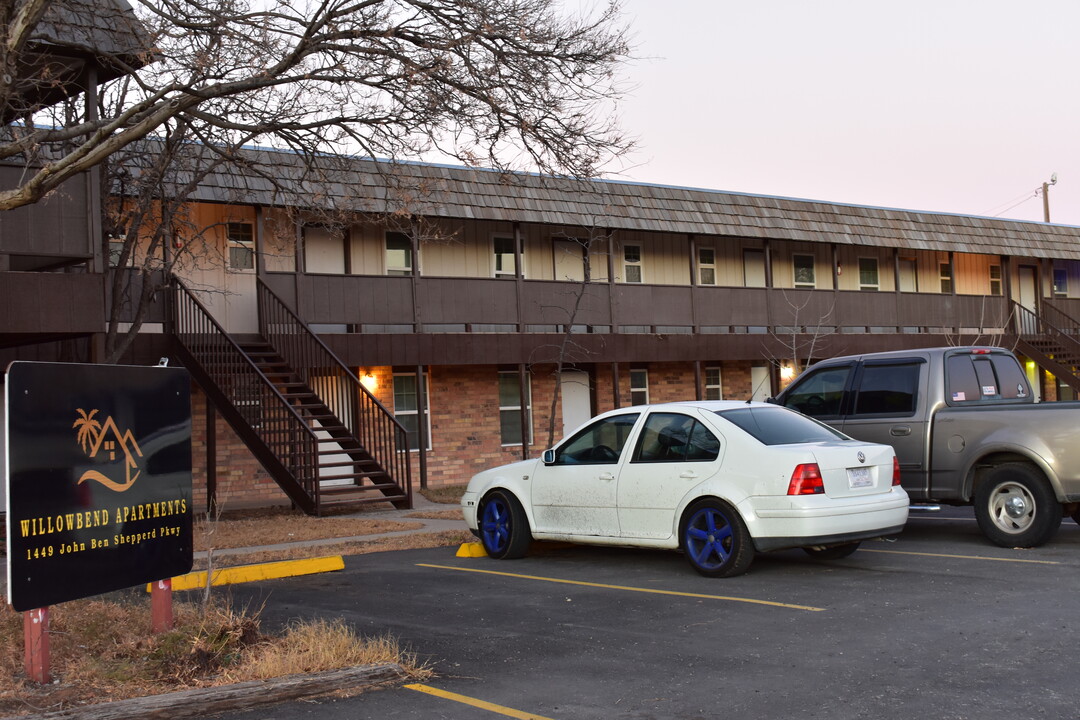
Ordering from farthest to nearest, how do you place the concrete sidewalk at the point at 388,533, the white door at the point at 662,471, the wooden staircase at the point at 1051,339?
1. the wooden staircase at the point at 1051,339
2. the concrete sidewalk at the point at 388,533
3. the white door at the point at 662,471

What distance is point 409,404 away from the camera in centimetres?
2255

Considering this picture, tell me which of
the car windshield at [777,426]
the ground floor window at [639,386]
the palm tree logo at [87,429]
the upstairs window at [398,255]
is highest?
the upstairs window at [398,255]

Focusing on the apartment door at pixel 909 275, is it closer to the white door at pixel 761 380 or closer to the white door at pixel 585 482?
the white door at pixel 761 380

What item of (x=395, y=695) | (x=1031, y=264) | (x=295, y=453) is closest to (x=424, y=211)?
(x=295, y=453)

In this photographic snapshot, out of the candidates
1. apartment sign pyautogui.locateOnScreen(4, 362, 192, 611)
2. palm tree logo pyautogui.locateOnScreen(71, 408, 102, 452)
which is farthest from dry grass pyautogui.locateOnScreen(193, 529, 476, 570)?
palm tree logo pyautogui.locateOnScreen(71, 408, 102, 452)

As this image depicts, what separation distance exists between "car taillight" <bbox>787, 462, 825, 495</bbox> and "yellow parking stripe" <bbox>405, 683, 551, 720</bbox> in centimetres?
394

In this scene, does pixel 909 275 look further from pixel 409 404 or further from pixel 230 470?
pixel 230 470

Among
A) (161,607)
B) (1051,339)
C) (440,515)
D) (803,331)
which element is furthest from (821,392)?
(1051,339)

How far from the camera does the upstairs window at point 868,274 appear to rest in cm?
3038

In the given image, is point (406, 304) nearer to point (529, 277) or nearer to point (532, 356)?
point (532, 356)

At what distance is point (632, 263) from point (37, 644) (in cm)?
2113

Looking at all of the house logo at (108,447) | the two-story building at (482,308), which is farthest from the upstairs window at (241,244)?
the house logo at (108,447)

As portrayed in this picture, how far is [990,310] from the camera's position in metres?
30.2

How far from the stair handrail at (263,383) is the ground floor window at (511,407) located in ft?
23.2
